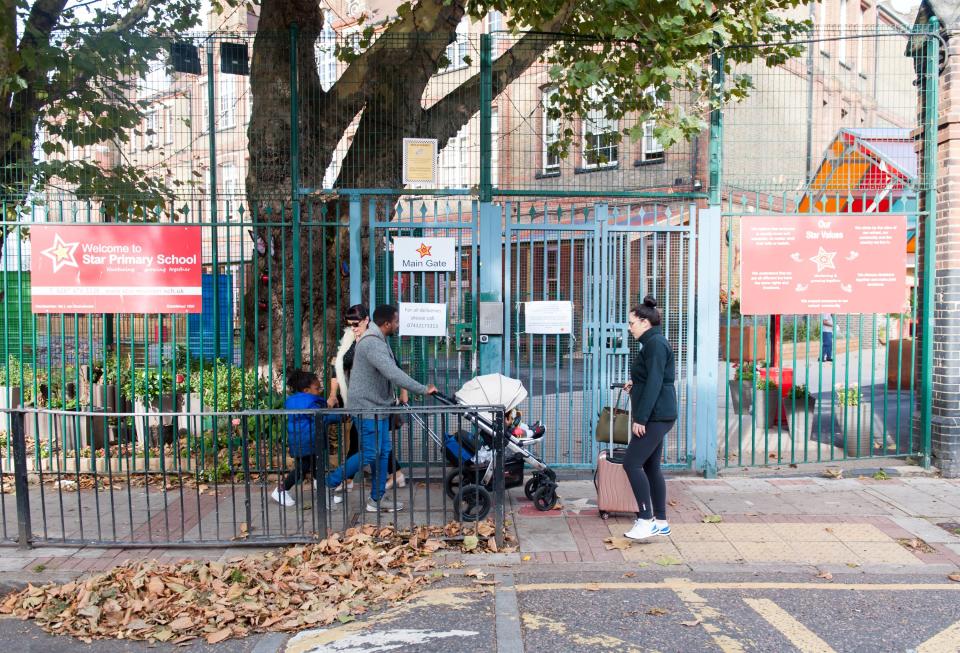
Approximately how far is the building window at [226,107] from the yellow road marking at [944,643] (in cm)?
734

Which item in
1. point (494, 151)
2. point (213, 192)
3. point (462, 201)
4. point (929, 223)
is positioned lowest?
point (929, 223)

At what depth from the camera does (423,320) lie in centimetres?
747

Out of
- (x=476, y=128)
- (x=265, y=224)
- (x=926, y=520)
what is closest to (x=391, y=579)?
(x=265, y=224)

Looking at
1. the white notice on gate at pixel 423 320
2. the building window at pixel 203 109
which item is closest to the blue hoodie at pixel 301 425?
the white notice on gate at pixel 423 320

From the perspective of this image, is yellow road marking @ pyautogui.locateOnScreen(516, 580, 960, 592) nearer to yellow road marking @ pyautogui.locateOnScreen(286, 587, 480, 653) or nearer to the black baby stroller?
yellow road marking @ pyautogui.locateOnScreen(286, 587, 480, 653)

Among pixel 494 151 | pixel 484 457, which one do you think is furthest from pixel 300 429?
pixel 494 151

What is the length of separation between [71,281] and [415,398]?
11.7 feet

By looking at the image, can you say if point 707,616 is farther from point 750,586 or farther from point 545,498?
point 545,498

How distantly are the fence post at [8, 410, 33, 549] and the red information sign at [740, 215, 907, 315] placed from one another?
20.9 feet

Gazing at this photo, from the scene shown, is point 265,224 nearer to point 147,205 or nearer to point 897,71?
point 147,205

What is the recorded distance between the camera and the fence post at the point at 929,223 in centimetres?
780

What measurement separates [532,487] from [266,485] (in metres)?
2.28

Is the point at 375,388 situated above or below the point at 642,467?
above

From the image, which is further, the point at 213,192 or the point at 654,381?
the point at 213,192
